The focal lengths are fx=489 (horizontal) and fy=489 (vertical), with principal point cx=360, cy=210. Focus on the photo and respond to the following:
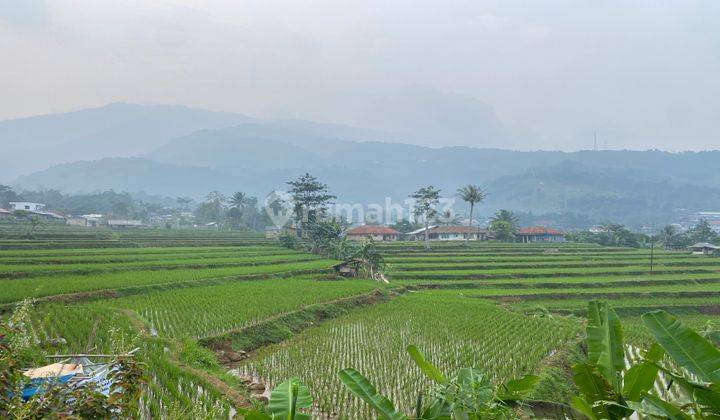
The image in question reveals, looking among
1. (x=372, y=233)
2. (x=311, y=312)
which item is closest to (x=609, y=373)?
(x=311, y=312)

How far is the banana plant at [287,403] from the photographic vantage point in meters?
3.22

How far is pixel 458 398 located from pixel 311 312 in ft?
53.4

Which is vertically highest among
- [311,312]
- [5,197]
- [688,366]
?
[5,197]

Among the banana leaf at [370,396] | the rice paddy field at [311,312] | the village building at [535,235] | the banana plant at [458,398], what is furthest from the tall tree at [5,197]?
the banana plant at [458,398]

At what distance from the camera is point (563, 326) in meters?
18.2

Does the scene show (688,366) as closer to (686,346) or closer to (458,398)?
(686,346)

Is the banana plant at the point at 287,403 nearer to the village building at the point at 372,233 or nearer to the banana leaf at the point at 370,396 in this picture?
the banana leaf at the point at 370,396

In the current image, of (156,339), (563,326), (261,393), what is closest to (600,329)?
(261,393)

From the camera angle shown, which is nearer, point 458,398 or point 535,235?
point 458,398

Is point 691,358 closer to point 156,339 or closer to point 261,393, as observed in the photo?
point 261,393

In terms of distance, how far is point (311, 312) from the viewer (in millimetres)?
19016

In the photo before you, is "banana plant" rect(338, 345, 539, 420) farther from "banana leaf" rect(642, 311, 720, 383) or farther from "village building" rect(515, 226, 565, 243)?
"village building" rect(515, 226, 565, 243)

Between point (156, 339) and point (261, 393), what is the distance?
3.88 metres

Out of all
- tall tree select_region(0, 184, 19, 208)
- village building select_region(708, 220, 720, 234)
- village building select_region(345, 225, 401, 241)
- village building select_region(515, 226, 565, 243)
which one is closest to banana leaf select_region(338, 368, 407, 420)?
village building select_region(345, 225, 401, 241)
